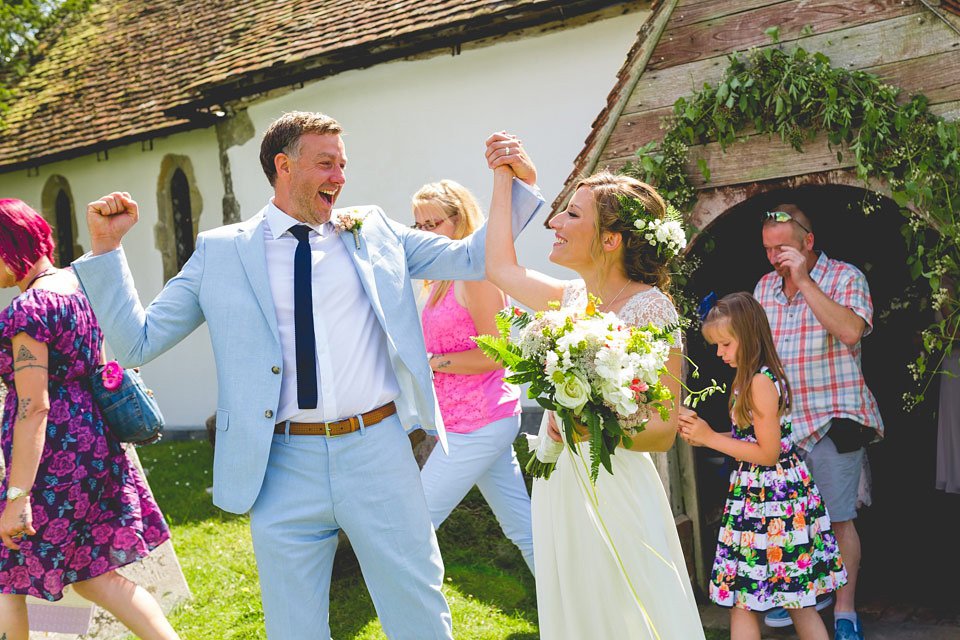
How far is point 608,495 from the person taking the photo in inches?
127

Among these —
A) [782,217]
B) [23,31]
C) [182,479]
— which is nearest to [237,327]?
[782,217]

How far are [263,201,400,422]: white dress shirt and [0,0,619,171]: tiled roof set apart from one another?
19.9 ft

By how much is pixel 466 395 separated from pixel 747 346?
1.44m

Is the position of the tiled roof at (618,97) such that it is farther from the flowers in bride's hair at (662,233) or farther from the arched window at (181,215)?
the arched window at (181,215)

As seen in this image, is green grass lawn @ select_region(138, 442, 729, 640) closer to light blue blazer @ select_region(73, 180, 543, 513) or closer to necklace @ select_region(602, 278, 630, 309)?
light blue blazer @ select_region(73, 180, 543, 513)

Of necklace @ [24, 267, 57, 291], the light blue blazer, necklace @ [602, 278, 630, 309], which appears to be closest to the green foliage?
necklace @ [24, 267, 57, 291]

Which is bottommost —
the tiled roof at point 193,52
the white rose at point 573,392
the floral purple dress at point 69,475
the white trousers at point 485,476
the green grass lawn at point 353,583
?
the green grass lawn at point 353,583

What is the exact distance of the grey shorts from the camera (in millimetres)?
4676

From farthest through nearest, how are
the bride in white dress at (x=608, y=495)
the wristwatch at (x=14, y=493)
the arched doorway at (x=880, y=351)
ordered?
the arched doorway at (x=880, y=351) → the wristwatch at (x=14, y=493) → the bride in white dress at (x=608, y=495)

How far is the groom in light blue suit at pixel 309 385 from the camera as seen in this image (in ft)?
9.99

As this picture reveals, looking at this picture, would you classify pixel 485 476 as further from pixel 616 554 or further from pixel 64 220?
pixel 64 220

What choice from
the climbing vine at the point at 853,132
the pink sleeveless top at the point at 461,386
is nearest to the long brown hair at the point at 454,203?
the pink sleeveless top at the point at 461,386

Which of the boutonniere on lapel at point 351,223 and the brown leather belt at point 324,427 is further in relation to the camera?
the boutonniere on lapel at point 351,223

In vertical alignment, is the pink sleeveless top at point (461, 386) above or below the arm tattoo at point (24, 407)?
below
